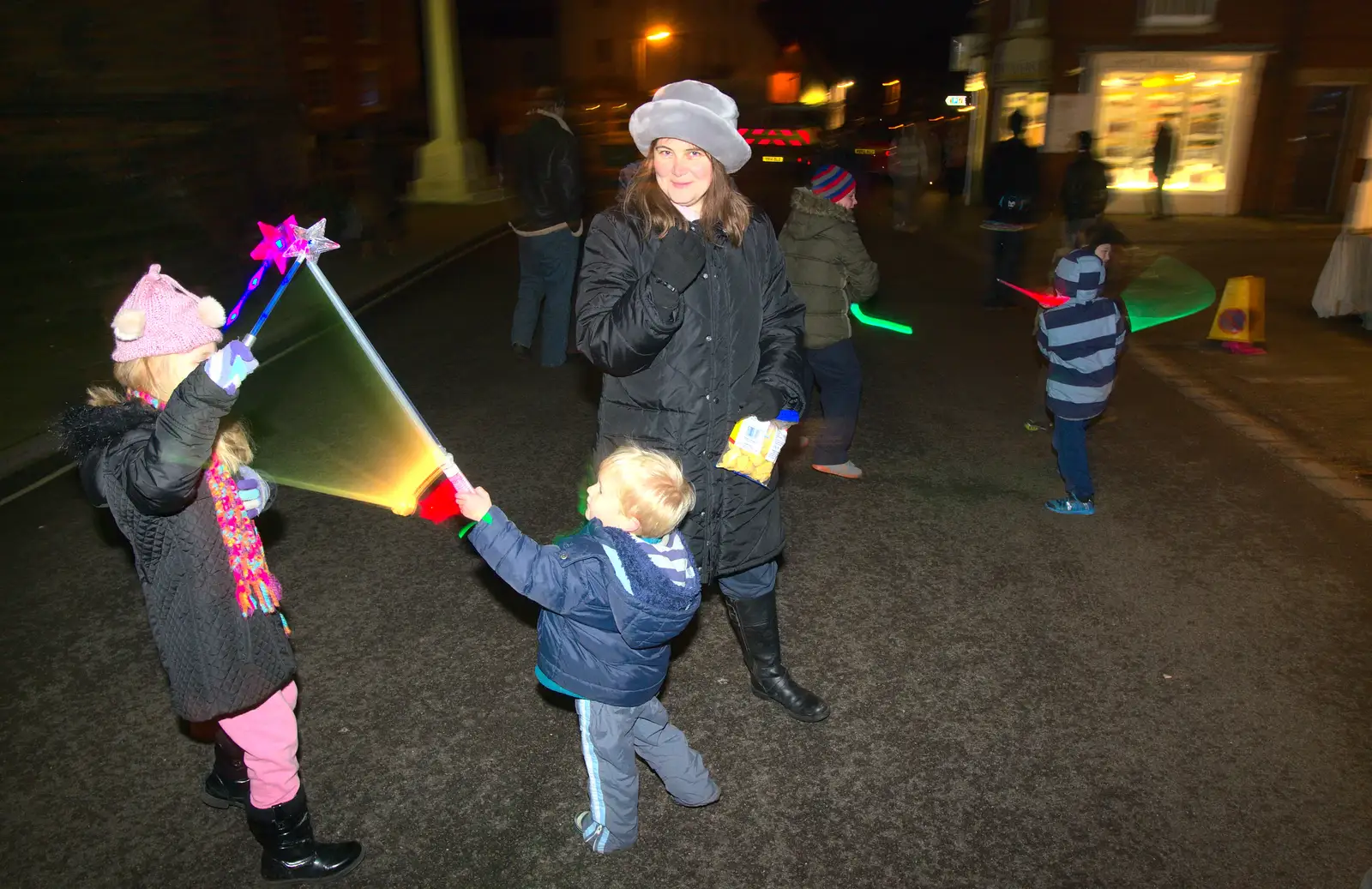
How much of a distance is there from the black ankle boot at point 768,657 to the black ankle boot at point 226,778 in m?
1.74

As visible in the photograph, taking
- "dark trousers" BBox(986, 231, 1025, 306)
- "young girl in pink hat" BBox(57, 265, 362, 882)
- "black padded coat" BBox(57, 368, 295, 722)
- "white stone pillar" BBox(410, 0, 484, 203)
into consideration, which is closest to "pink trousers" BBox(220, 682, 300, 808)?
"young girl in pink hat" BBox(57, 265, 362, 882)

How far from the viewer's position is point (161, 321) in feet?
8.06

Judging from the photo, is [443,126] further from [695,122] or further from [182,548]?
[182,548]

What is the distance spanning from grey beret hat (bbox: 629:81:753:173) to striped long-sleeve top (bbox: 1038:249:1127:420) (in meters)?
2.80

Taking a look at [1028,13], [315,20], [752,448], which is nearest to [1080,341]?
[752,448]

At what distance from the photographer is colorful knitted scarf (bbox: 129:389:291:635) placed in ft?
8.65

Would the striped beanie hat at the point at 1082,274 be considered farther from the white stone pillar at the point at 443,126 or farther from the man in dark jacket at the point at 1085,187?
the white stone pillar at the point at 443,126

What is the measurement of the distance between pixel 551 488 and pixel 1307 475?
4775 millimetres

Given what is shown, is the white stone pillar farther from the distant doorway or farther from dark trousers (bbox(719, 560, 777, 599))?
dark trousers (bbox(719, 560, 777, 599))

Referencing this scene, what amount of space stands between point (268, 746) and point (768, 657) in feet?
5.94

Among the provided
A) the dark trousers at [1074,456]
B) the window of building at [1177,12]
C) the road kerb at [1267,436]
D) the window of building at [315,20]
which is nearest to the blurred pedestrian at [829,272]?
the dark trousers at [1074,456]

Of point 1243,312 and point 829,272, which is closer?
point 829,272

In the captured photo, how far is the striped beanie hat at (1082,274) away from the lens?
526 cm

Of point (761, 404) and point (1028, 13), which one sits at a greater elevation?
point (1028, 13)
